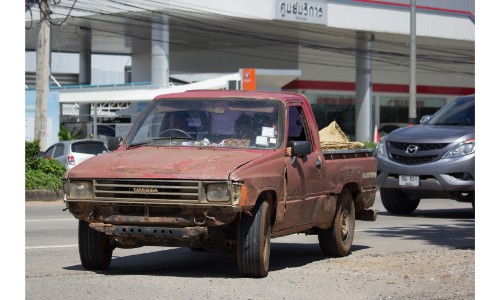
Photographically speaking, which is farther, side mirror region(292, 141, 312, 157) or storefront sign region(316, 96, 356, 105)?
storefront sign region(316, 96, 356, 105)

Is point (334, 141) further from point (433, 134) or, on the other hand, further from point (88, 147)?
point (88, 147)

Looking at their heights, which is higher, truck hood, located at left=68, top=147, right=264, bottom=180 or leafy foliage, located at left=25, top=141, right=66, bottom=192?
truck hood, located at left=68, top=147, right=264, bottom=180

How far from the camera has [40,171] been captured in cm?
2480

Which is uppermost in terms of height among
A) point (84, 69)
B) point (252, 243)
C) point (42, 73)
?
A: point (84, 69)

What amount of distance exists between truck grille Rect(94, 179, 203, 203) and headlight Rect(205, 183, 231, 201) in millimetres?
82

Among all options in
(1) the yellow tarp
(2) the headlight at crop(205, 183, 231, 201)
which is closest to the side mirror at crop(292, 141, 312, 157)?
(2) the headlight at crop(205, 183, 231, 201)

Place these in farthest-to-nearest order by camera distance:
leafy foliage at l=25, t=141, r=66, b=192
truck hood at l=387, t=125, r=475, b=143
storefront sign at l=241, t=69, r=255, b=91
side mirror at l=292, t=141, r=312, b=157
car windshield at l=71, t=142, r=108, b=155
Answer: storefront sign at l=241, t=69, r=255, b=91, car windshield at l=71, t=142, r=108, b=155, leafy foliage at l=25, t=141, r=66, b=192, truck hood at l=387, t=125, r=475, b=143, side mirror at l=292, t=141, r=312, b=157

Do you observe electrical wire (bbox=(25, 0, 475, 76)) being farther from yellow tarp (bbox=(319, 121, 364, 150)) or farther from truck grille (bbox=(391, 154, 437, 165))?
yellow tarp (bbox=(319, 121, 364, 150))

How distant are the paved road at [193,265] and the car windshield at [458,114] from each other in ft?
5.96

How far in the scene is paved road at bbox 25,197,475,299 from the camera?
9.17m

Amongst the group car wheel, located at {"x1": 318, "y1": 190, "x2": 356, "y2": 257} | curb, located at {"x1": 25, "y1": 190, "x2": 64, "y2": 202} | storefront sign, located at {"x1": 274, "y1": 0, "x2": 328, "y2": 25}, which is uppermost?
storefront sign, located at {"x1": 274, "y1": 0, "x2": 328, "y2": 25}

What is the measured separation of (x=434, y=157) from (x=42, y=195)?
965cm

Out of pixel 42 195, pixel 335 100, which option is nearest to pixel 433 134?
pixel 42 195

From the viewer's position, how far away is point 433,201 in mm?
23188
